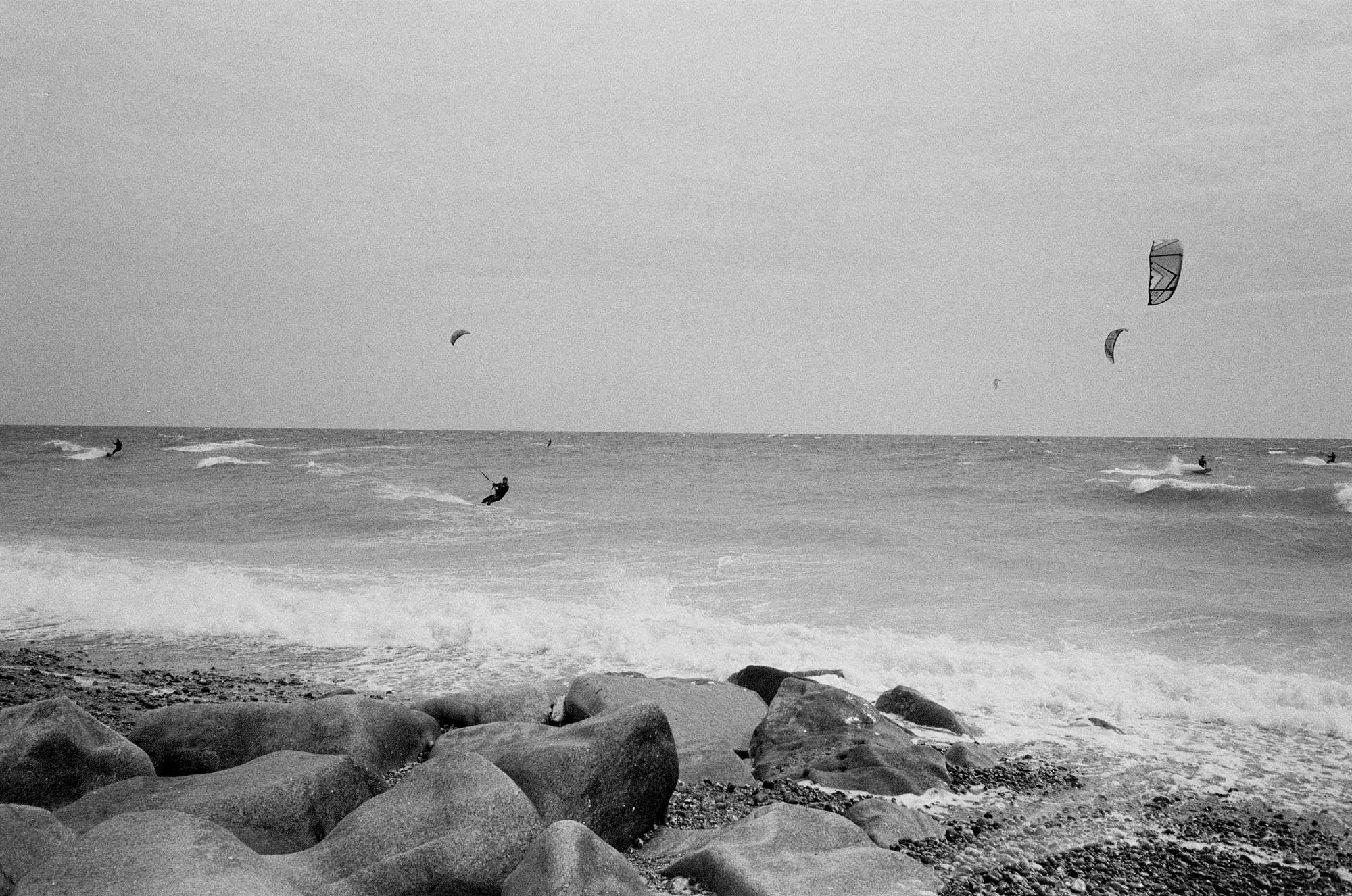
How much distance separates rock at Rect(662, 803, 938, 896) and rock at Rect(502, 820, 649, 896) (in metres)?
0.49

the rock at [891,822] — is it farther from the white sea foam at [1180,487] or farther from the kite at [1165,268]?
the white sea foam at [1180,487]

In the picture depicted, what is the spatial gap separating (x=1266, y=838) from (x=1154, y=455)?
232 ft

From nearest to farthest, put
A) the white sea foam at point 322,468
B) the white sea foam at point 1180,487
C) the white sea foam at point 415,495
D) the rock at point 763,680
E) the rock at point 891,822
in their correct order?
the rock at point 891,822 → the rock at point 763,680 → the white sea foam at point 415,495 → the white sea foam at point 1180,487 → the white sea foam at point 322,468

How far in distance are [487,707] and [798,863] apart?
11.1 feet

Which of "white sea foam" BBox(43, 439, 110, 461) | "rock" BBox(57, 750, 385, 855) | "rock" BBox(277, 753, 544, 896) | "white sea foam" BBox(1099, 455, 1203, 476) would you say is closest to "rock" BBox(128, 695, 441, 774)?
"rock" BBox(57, 750, 385, 855)

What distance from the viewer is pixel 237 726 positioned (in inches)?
224

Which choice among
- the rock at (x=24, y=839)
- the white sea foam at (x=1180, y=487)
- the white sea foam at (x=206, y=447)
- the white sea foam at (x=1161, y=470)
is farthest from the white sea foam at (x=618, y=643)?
the white sea foam at (x=206, y=447)

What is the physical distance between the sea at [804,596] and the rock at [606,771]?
3.51m

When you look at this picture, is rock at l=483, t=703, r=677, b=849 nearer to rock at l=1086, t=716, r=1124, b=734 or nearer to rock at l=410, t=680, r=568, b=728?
rock at l=410, t=680, r=568, b=728

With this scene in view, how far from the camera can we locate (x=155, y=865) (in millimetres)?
3137

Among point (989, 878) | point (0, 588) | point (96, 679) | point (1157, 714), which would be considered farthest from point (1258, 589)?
point (0, 588)

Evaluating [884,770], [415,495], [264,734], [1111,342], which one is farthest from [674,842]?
[415,495]

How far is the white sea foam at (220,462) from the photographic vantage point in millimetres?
41375

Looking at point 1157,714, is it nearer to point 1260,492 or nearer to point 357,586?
point 357,586
